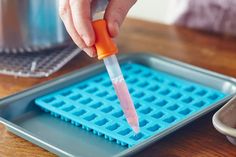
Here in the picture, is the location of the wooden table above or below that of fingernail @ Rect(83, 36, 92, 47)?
below

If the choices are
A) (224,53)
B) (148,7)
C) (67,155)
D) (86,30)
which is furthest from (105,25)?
(148,7)

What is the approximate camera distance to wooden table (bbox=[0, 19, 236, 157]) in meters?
0.53

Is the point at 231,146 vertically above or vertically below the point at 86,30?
below

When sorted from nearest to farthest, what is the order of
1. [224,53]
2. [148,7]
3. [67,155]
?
[67,155] < [224,53] < [148,7]

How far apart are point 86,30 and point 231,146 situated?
7.3 inches

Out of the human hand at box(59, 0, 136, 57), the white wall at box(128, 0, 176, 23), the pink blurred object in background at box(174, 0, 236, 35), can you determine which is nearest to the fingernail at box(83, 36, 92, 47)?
the human hand at box(59, 0, 136, 57)

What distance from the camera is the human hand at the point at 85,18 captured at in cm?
50

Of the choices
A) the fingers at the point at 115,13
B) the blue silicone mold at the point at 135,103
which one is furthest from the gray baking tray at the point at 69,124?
the fingers at the point at 115,13

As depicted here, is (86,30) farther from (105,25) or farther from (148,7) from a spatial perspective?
(148,7)

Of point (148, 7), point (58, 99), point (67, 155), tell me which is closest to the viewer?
point (67, 155)

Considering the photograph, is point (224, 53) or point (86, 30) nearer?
point (86, 30)

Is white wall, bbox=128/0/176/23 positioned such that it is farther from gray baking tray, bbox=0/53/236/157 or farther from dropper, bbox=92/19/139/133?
dropper, bbox=92/19/139/133

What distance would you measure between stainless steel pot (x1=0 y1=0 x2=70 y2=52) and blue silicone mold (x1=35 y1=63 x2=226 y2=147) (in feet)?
0.28

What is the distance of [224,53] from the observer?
78 centimetres
